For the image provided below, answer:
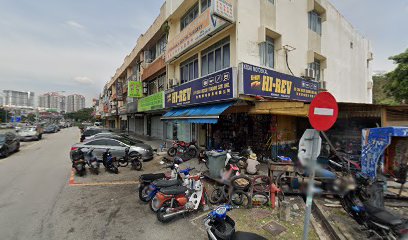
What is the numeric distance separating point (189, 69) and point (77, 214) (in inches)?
425

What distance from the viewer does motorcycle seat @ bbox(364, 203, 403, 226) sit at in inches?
122

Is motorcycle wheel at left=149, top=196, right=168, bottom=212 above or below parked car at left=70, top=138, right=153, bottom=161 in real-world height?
below

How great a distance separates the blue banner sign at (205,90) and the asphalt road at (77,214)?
545cm

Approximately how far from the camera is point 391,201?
5.38 m

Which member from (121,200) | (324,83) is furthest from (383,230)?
(324,83)

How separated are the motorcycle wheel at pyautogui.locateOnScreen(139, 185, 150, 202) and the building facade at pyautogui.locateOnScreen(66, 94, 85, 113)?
16082cm

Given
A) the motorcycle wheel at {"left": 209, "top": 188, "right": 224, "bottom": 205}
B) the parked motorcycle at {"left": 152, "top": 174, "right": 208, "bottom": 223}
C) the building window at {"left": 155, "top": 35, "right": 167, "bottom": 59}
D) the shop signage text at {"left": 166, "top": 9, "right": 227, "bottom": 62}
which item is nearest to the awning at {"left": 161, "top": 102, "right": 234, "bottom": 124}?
the motorcycle wheel at {"left": 209, "top": 188, "right": 224, "bottom": 205}

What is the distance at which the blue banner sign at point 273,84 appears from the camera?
8508 mm

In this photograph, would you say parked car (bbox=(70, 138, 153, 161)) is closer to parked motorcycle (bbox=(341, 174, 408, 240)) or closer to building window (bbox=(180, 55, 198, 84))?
building window (bbox=(180, 55, 198, 84))

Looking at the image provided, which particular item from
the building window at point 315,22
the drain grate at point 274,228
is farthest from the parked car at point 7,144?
the building window at point 315,22

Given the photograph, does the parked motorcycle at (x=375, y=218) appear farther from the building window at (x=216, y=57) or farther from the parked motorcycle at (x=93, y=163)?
the parked motorcycle at (x=93, y=163)

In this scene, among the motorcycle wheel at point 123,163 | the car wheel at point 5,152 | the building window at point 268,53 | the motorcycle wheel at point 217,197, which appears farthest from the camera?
the car wheel at point 5,152

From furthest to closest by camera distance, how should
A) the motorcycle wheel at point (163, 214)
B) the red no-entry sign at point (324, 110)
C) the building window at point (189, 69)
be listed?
the building window at point (189, 69) → the motorcycle wheel at point (163, 214) → the red no-entry sign at point (324, 110)

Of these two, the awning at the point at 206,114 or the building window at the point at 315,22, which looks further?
the building window at the point at 315,22
